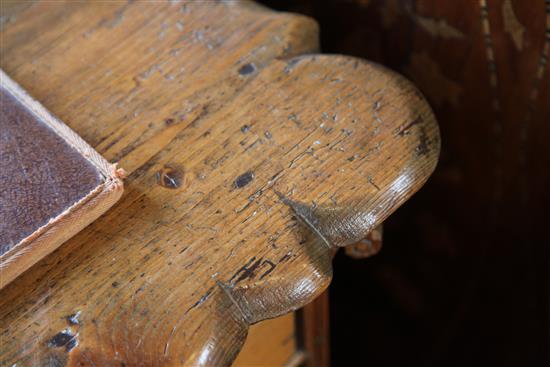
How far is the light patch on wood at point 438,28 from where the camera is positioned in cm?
68

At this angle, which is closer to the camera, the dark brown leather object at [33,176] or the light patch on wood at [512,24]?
the dark brown leather object at [33,176]

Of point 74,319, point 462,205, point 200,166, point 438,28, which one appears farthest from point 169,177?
point 462,205

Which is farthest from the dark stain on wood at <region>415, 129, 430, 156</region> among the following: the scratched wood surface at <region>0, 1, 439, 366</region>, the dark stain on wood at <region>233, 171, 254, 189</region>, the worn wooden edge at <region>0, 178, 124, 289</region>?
the worn wooden edge at <region>0, 178, 124, 289</region>

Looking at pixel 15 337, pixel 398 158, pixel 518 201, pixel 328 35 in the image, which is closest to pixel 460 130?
pixel 518 201

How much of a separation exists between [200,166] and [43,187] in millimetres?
122

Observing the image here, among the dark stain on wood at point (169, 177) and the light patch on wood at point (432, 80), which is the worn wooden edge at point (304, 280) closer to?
the dark stain on wood at point (169, 177)

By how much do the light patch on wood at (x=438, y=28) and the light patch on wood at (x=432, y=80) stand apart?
0.04 meters

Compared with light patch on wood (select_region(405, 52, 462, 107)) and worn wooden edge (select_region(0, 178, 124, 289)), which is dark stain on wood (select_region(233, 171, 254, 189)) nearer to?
worn wooden edge (select_region(0, 178, 124, 289))

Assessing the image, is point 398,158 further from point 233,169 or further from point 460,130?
point 460,130

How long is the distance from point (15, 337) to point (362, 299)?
0.87 meters

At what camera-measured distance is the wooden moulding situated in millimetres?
449

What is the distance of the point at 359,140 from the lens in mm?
513

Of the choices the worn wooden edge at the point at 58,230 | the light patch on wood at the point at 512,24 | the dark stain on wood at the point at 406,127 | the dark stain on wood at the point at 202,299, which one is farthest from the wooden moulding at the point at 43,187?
the light patch on wood at the point at 512,24

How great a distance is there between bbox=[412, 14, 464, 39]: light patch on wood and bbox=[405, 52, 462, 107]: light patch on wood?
0.14 feet
